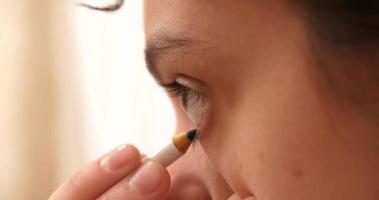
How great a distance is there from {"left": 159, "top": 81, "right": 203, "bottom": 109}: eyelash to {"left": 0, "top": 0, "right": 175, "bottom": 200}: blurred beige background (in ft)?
2.97

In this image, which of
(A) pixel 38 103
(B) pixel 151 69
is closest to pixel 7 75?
(A) pixel 38 103

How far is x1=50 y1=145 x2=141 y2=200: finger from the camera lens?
740mm

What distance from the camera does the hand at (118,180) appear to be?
71 centimetres

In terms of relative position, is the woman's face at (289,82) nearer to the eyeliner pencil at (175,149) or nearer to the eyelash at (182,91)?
the eyelash at (182,91)

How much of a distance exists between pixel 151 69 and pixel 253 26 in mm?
125

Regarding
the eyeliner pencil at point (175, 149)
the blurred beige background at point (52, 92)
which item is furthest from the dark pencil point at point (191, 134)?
the blurred beige background at point (52, 92)

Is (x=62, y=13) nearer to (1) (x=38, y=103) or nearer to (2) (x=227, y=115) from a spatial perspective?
(1) (x=38, y=103)

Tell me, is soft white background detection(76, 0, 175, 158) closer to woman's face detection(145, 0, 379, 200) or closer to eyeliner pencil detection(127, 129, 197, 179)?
eyeliner pencil detection(127, 129, 197, 179)

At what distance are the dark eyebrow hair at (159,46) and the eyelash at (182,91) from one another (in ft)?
0.06

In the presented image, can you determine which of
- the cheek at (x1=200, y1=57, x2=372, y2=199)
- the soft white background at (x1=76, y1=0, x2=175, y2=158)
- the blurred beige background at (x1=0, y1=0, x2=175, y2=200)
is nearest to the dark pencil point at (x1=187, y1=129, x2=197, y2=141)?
the cheek at (x1=200, y1=57, x2=372, y2=199)

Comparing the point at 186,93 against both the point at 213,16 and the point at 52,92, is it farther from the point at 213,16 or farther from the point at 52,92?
the point at 52,92

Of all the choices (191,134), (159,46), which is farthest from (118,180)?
(159,46)

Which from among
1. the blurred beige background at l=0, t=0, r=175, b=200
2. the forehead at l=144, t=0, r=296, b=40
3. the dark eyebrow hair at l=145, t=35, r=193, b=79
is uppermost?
the forehead at l=144, t=0, r=296, b=40

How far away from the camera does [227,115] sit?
527mm
